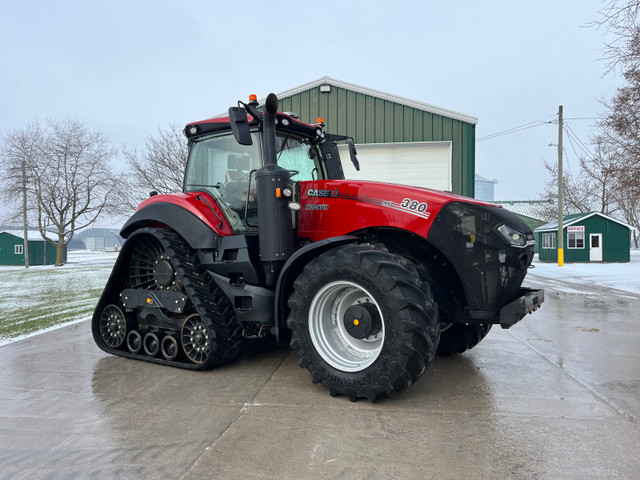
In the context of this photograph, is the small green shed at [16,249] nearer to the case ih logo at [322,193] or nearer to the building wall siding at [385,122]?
the building wall siding at [385,122]

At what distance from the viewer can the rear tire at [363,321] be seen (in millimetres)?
3410

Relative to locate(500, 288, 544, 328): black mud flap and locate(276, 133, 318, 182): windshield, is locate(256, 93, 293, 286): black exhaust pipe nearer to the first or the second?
locate(276, 133, 318, 182): windshield

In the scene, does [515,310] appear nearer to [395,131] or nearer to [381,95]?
[395,131]

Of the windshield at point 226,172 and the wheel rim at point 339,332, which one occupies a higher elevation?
the windshield at point 226,172

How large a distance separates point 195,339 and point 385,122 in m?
11.1

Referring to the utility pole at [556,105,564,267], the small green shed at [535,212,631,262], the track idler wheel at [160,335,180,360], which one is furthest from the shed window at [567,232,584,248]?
the track idler wheel at [160,335,180,360]

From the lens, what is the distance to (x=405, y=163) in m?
14.2

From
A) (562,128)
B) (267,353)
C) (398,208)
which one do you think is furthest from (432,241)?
(562,128)

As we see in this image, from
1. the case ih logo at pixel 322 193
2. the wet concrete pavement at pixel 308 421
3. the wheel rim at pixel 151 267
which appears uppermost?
the case ih logo at pixel 322 193

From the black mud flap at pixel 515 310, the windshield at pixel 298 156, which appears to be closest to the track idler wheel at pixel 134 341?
the windshield at pixel 298 156

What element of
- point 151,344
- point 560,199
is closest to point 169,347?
point 151,344

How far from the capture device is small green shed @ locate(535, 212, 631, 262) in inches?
1081

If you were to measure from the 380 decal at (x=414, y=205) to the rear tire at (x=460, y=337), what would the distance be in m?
1.51

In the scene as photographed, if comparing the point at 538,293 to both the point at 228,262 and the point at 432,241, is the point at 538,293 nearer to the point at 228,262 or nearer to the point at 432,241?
the point at 432,241
